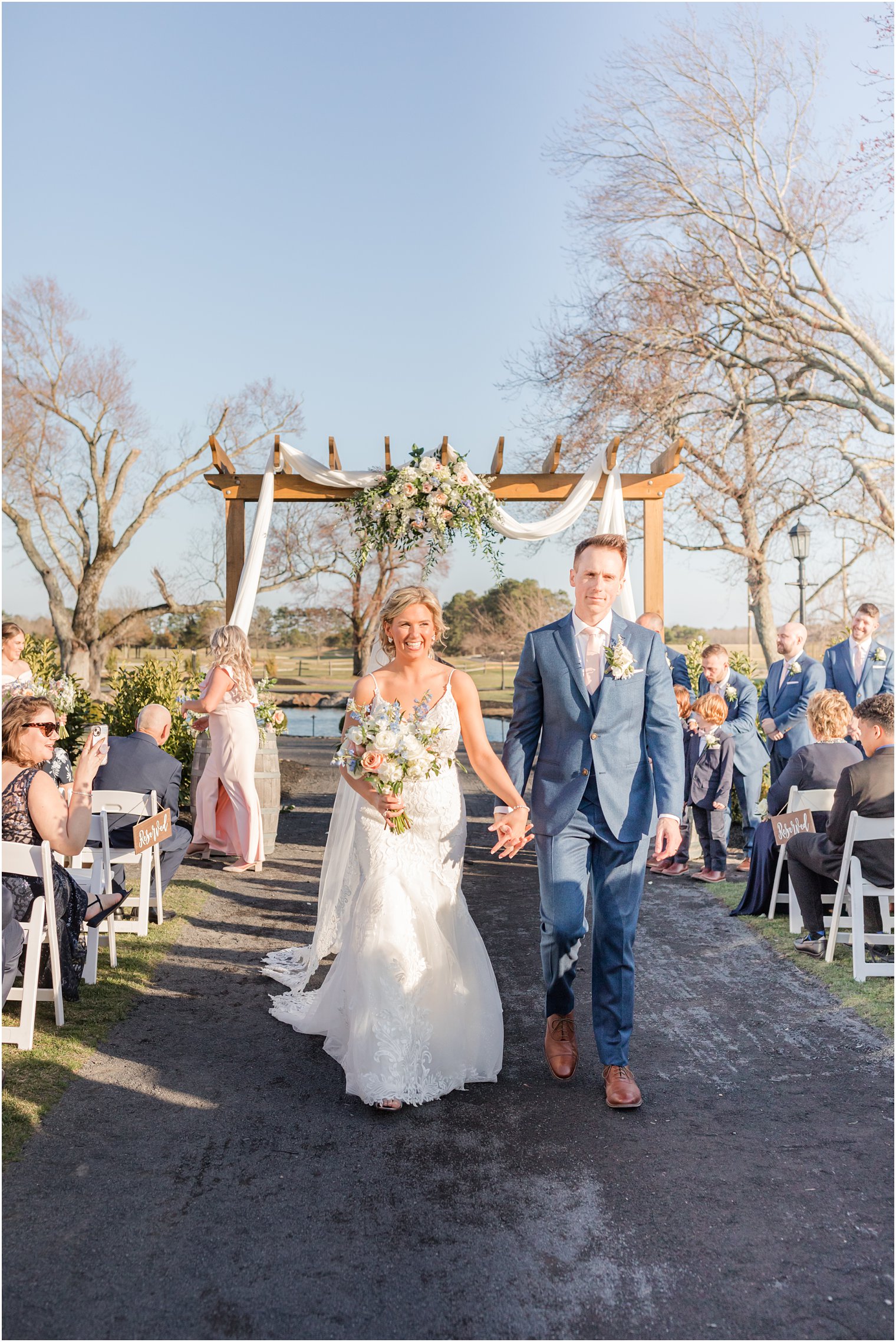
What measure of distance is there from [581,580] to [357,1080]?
225cm

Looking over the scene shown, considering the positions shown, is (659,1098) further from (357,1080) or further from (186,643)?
(186,643)

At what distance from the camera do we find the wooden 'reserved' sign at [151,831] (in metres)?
5.56

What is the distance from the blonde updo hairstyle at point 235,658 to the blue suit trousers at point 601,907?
4.60 meters

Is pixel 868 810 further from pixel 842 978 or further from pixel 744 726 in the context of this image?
pixel 744 726

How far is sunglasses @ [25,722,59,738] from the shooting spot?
179 inches

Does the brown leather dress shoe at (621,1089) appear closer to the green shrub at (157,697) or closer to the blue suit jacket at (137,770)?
the blue suit jacket at (137,770)

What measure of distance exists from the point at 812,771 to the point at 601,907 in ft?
10.1

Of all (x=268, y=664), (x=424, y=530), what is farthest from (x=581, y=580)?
(x=268, y=664)

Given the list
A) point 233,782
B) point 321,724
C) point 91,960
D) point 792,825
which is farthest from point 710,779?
point 321,724

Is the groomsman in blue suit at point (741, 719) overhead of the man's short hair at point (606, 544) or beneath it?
beneath

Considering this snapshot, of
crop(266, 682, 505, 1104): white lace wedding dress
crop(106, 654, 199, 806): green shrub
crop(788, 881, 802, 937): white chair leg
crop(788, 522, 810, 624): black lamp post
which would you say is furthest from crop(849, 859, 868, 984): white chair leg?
crop(788, 522, 810, 624): black lamp post

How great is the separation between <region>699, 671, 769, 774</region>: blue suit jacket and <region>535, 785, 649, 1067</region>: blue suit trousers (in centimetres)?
447

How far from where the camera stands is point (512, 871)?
8516mm

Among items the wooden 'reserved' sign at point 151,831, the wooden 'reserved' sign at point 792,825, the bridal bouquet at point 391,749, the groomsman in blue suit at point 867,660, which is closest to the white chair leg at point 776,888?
the wooden 'reserved' sign at point 792,825
